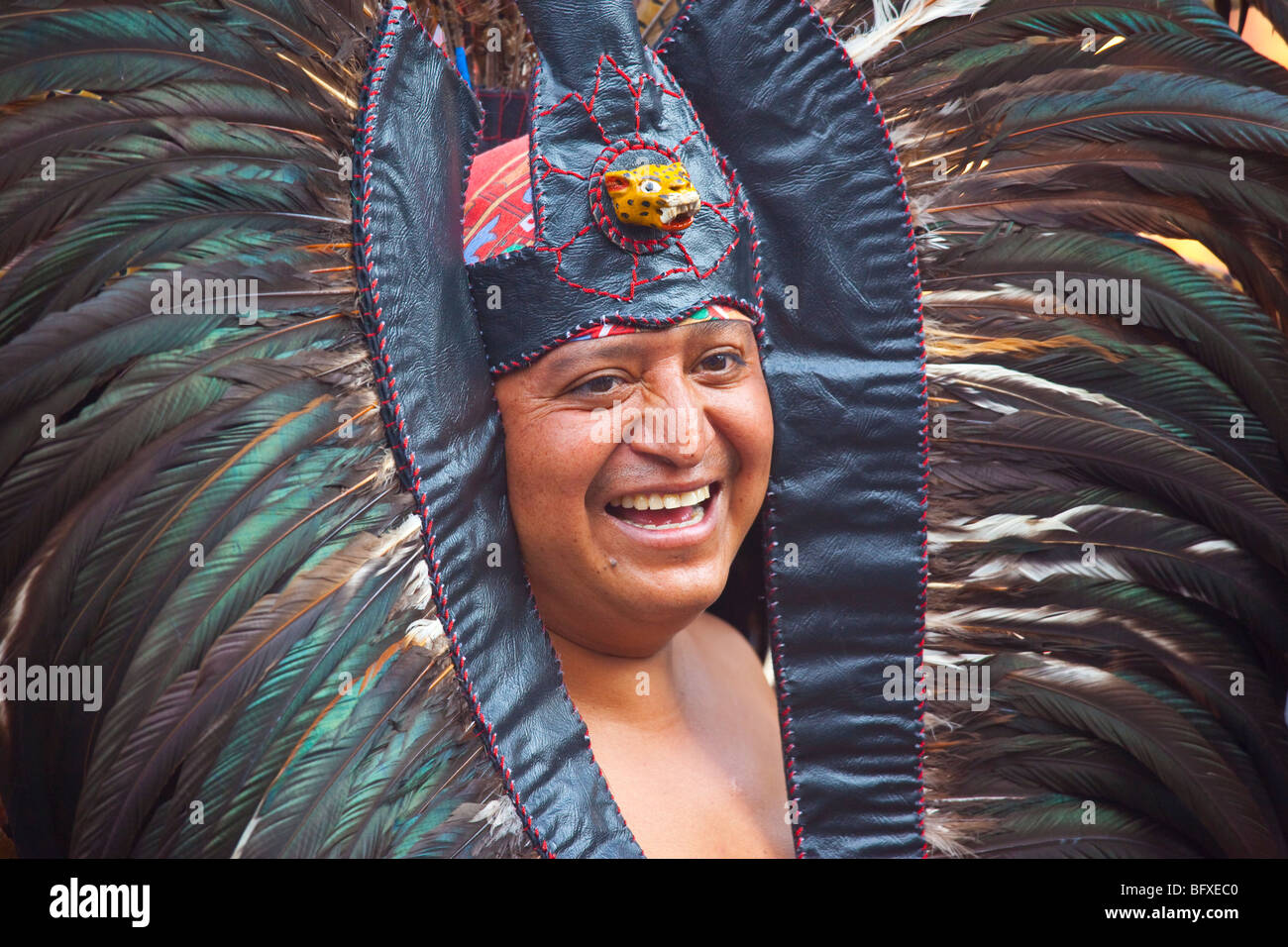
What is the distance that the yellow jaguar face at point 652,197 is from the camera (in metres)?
1.95

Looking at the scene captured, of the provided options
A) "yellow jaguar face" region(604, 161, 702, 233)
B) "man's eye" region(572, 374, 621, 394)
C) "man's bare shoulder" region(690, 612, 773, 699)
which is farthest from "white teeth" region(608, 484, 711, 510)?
"man's bare shoulder" region(690, 612, 773, 699)

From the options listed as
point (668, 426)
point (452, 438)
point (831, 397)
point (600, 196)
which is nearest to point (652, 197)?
point (600, 196)

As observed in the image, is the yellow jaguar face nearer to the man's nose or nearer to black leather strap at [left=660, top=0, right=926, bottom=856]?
the man's nose

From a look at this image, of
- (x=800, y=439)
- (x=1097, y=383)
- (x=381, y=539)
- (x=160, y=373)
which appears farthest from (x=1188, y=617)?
(x=160, y=373)

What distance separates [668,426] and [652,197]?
14.0 inches

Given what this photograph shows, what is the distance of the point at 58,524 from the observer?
71.6 inches

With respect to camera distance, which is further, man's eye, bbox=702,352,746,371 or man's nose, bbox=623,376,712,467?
man's eye, bbox=702,352,746,371

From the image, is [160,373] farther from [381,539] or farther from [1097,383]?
[1097,383]

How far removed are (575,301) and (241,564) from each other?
0.64 m

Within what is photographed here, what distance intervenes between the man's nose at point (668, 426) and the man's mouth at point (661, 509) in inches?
2.8

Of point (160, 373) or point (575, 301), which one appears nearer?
point (160, 373)

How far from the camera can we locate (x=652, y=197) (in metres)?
1.95

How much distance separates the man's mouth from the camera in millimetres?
2057

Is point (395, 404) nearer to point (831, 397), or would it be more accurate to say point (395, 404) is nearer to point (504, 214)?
point (504, 214)
